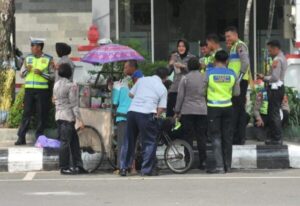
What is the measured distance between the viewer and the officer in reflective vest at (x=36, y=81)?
12.1m

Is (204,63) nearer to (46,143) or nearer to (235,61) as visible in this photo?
(235,61)

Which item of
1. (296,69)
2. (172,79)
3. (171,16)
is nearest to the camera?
(172,79)

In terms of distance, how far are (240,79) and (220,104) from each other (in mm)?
984

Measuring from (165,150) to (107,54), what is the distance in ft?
5.90

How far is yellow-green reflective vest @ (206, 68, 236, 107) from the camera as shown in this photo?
33.3 feet

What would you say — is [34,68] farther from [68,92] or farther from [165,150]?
[165,150]

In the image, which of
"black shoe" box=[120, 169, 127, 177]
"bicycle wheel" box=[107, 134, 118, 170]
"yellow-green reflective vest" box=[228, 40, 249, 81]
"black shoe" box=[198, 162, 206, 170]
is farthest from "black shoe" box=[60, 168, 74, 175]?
"yellow-green reflective vest" box=[228, 40, 249, 81]

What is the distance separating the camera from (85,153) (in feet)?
35.3

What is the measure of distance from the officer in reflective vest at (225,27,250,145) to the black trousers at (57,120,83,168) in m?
2.63

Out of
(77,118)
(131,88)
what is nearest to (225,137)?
(131,88)

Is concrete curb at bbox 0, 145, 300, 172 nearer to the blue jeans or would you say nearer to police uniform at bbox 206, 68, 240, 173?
police uniform at bbox 206, 68, 240, 173

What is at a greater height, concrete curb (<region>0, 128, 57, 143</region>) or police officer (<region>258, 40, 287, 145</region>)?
police officer (<region>258, 40, 287, 145</region>)

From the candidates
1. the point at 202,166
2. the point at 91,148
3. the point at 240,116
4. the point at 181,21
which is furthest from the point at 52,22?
the point at 202,166

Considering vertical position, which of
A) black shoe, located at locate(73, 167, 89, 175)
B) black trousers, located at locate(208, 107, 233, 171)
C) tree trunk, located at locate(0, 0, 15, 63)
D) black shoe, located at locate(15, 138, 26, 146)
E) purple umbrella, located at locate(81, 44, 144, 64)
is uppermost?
tree trunk, located at locate(0, 0, 15, 63)
